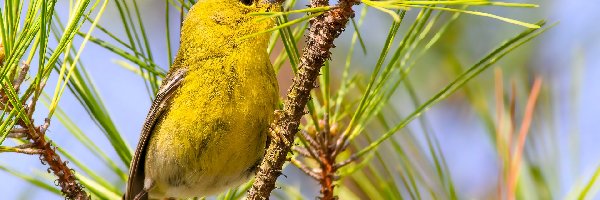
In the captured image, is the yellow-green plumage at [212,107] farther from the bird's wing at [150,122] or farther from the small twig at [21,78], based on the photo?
the small twig at [21,78]

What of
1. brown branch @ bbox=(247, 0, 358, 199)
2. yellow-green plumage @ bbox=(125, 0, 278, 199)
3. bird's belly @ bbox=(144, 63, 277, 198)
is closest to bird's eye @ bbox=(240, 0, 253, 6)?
yellow-green plumage @ bbox=(125, 0, 278, 199)

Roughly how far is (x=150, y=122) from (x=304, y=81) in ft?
3.88

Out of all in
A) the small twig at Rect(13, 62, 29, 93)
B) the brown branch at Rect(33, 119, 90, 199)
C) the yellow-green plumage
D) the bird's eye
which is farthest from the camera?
the bird's eye

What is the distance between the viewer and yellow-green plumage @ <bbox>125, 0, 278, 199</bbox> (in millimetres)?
2223

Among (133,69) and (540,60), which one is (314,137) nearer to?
(133,69)

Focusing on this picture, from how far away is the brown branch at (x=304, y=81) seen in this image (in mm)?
1481

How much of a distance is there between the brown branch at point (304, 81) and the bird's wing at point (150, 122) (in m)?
0.61

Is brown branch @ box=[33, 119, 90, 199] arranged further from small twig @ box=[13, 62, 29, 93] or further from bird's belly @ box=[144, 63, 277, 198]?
bird's belly @ box=[144, 63, 277, 198]

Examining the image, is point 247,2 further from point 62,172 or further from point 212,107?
point 62,172

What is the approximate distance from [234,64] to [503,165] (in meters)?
0.93

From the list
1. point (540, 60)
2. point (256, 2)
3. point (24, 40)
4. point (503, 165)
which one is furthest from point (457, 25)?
point (24, 40)

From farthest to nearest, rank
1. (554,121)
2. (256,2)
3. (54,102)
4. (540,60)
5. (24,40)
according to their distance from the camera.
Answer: (540,60) → (256,2) → (554,121) → (54,102) → (24,40)

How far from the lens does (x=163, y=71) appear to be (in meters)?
2.15

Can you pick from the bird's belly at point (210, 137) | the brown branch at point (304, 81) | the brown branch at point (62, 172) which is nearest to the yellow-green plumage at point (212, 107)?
the bird's belly at point (210, 137)
